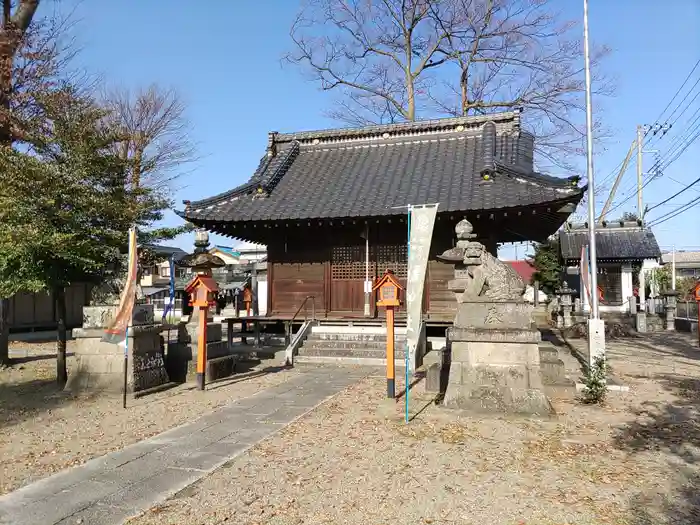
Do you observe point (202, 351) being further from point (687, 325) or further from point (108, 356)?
point (687, 325)

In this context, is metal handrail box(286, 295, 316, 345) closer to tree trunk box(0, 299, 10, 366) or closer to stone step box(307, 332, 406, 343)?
stone step box(307, 332, 406, 343)

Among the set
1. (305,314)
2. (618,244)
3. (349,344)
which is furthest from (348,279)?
(618,244)

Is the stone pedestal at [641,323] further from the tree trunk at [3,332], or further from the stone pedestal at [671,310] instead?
the tree trunk at [3,332]

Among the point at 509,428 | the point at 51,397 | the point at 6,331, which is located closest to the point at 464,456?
the point at 509,428

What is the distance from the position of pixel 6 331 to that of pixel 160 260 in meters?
4.66

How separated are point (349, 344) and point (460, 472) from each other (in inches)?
340

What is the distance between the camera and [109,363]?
9.09m

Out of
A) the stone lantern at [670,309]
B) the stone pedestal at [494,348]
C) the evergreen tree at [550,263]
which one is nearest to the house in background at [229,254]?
the evergreen tree at [550,263]

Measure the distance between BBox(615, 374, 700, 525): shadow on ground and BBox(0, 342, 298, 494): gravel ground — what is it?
582 cm

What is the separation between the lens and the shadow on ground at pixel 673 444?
398 cm

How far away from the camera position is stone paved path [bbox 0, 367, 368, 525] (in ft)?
13.4

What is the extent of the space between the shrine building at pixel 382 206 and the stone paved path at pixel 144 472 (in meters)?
7.40

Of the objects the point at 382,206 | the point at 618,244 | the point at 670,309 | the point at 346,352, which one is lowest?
the point at 346,352

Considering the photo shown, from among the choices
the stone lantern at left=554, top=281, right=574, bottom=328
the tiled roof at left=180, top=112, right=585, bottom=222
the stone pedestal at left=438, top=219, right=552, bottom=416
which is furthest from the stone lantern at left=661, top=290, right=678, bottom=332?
the stone pedestal at left=438, top=219, right=552, bottom=416
